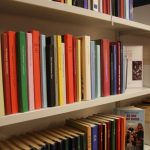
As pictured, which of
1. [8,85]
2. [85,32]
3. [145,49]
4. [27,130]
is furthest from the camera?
[145,49]

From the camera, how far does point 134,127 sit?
1.31 meters

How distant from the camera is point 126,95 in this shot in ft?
3.82

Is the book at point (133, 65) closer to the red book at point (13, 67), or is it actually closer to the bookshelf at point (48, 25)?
the bookshelf at point (48, 25)

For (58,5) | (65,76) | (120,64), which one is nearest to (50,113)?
(65,76)

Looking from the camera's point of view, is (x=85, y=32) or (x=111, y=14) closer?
(x=111, y=14)

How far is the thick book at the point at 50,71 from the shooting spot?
0.83m

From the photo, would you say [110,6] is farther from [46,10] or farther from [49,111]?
[49,111]

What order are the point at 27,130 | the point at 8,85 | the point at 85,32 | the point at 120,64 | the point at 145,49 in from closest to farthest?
the point at 8,85, the point at 27,130, the point at 120,64, the point at 85,32, the point at 145,49

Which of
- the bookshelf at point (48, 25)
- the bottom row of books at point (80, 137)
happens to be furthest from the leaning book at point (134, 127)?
the bookshelf at point (48, 25)

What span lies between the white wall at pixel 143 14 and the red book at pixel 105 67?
0.80m

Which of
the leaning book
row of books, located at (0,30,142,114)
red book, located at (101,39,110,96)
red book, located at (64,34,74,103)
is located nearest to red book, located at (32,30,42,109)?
row of books, located at (0,30,142,114)

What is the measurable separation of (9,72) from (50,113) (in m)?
0.21

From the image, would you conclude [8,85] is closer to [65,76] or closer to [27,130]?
[65,76]

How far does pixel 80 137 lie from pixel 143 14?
1.18m
